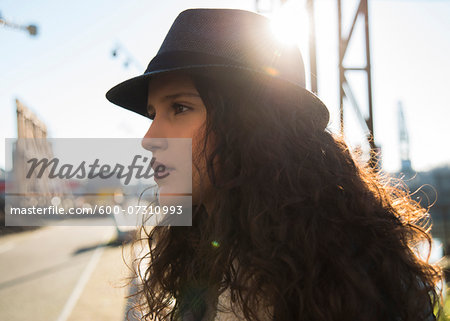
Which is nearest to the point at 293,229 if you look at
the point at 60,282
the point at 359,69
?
the point at 359,69

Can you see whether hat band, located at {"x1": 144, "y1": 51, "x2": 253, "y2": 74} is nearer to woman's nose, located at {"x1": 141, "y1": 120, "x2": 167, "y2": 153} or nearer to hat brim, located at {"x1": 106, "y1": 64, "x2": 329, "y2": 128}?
hat brim, located at {"x1": 106, "y1": 64, "x2": 329, "y2": 128}

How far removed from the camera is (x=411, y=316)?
1.07 m

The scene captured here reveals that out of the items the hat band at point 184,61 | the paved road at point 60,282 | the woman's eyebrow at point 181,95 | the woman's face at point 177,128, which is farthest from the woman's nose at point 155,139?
the paved road at point 60,282

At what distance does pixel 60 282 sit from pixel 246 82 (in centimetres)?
727

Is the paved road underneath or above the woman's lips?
underneath

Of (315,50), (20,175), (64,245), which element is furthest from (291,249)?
(20,175)

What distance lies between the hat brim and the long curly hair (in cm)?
3

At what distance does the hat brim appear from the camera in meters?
1.26

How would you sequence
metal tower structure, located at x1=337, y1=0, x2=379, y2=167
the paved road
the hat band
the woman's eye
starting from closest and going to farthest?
the hat band < the woman's eye < metal tower structure, located at x1=337, y1=0, x2=379, y2=167 < the paved road

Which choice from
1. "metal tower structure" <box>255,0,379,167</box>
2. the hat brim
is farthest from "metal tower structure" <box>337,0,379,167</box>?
the hat brim

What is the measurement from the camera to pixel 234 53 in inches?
50.0

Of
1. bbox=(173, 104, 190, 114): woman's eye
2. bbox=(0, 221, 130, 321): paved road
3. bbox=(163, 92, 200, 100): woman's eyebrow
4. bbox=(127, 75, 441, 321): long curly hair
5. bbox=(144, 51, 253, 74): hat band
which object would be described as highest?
bbox=(144, 51, 253, 74): hat band

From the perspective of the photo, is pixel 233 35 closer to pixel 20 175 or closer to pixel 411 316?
→ pixel 411 316

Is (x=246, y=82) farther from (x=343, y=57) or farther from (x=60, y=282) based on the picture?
(x=60, y=282)
